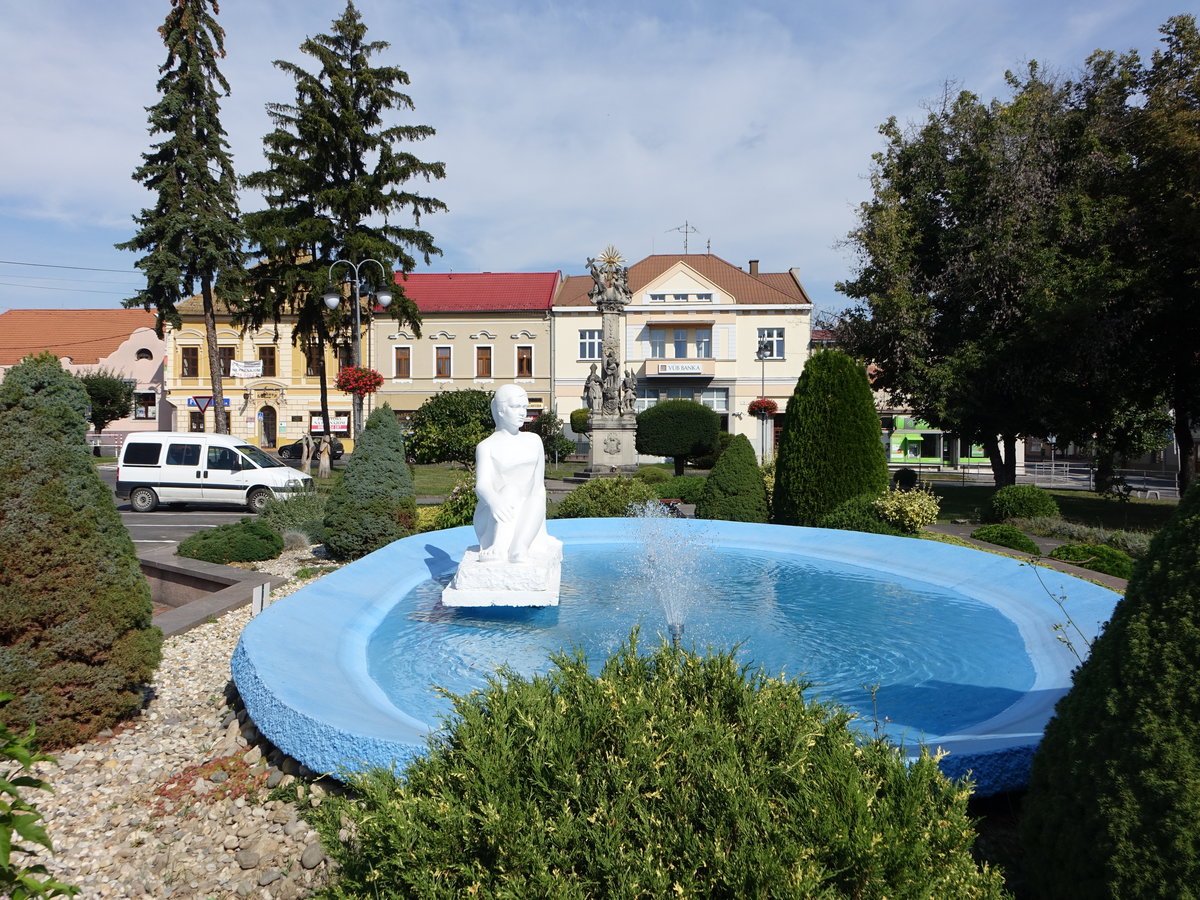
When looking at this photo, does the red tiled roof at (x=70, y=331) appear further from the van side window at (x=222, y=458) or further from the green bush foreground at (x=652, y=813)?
the green bush foreground at (x=652, y=813)

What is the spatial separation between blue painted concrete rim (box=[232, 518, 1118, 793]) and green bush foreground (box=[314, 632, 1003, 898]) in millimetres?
1248

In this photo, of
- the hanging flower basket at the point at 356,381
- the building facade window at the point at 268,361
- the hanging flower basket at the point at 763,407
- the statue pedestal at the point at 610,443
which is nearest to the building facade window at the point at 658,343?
the hanging flower basket at the point at 763,407

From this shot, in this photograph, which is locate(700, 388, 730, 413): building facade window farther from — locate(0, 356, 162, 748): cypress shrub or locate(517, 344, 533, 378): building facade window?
locate(0, 356, 162, 748): cypress shrub

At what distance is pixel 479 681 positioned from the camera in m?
5.35

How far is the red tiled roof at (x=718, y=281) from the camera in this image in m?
43.1

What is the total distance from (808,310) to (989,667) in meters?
39.2

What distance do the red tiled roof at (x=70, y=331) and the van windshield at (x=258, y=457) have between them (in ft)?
120

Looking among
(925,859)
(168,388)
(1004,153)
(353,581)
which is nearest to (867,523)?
(353,581)

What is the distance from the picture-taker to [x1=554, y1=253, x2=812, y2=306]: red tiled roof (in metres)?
43.1

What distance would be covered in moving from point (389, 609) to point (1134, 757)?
21.6 feet

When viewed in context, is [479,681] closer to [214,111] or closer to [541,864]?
[541,864]

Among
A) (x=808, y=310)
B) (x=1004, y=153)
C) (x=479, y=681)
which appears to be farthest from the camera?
(x=808, y=310)

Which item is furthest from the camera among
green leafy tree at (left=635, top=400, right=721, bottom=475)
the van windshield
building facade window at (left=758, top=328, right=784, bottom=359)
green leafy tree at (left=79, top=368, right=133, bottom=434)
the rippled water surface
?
building facade window at (left=758, top=328, right=784, bottom=359)

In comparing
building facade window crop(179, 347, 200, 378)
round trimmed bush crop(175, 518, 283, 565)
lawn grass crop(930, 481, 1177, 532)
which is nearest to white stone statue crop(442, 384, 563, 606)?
round trimmed bush crop(175, 518, 283, 565)
